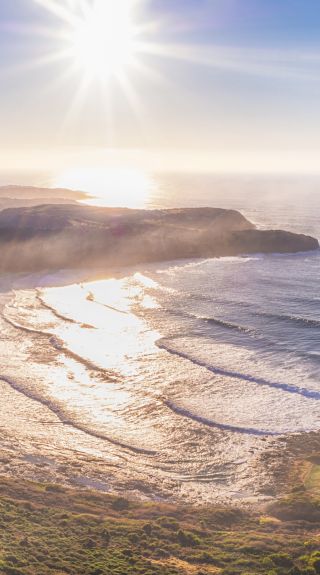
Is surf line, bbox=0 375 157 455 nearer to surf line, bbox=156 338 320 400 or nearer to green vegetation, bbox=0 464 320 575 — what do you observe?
green vegetation, bbox=0 464 320 575

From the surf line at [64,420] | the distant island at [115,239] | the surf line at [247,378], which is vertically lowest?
the surf line at [64,420]

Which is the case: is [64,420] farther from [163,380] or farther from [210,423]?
[210,423]

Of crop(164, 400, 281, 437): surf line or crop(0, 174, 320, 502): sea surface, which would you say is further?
crop(164, 400, 281, 437): surf line

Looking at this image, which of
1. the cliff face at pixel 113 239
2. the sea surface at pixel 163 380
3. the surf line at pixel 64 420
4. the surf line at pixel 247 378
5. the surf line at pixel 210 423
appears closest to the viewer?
the sea surface at pixel 163 380

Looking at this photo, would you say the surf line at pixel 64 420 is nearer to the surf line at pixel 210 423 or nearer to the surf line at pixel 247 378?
the surf line at pixel 210 423

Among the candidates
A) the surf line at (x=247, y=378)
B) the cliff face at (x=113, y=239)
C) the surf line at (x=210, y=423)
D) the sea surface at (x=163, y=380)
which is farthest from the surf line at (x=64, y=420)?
the cliff face at (x=113, y=239)

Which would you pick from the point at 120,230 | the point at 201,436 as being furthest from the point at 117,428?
the point at 120,230

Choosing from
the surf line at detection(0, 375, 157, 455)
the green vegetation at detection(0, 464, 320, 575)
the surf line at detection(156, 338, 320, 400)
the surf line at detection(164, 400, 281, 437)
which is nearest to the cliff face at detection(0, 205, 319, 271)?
the surf line at detection(156, 338, 320, 400)
